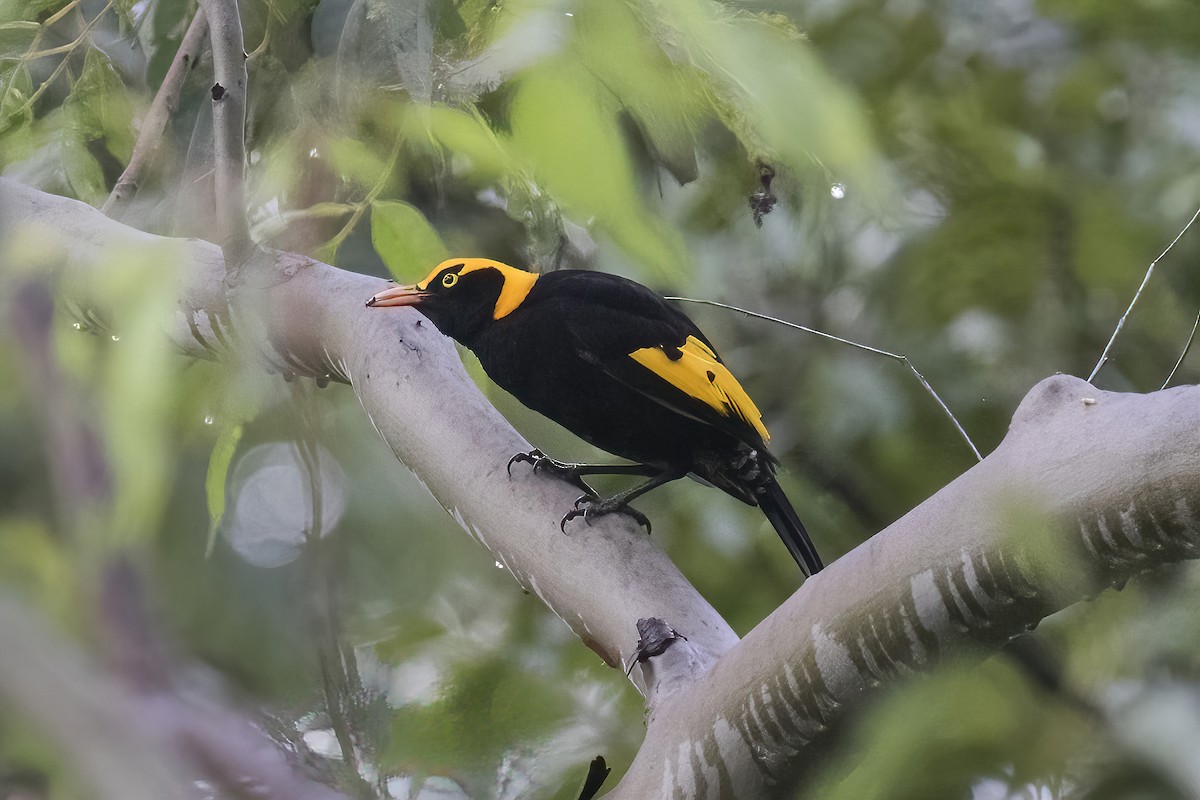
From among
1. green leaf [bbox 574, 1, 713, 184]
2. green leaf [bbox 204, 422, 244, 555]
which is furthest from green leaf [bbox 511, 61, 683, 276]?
green leaf [bbox 204, 422, 244, 555]

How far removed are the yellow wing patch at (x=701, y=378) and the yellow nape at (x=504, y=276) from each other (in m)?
0.07

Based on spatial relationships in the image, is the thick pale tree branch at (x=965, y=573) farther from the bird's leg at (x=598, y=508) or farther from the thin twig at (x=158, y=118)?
the thin twig at (x=158, y=118)

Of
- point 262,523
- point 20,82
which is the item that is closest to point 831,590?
point 262,523

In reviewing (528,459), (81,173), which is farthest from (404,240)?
(81,173)

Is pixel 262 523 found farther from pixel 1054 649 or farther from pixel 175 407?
pixel 1054 649

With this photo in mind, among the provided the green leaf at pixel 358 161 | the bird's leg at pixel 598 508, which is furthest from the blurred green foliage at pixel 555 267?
the bird's leg at pixel 598 508

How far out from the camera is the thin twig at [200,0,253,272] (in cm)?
49

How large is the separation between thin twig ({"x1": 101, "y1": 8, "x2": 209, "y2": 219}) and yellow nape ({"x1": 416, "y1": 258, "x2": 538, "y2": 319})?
236mm

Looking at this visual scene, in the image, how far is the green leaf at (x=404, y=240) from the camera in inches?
21.5

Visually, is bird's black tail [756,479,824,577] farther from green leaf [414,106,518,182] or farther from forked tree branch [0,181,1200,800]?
green leaf [414,106,518,182]

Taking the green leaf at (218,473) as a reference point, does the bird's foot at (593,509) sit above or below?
above

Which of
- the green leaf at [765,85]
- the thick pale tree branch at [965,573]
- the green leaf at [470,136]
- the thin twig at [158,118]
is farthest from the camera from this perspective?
the thin twig at [158,118]

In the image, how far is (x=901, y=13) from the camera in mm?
623

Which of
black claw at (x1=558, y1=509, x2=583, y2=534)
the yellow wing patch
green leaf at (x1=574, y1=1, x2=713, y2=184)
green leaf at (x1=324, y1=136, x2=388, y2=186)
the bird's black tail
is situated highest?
green leaf at (x1=574, y1=1, x2=713, y2=184)
